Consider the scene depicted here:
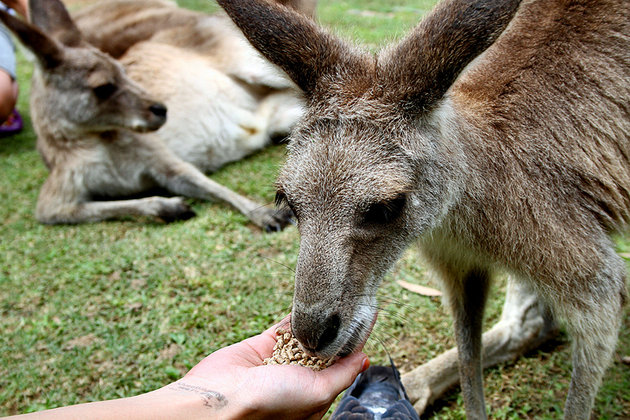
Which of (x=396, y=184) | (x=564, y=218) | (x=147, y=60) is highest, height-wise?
(x=396, y=184)

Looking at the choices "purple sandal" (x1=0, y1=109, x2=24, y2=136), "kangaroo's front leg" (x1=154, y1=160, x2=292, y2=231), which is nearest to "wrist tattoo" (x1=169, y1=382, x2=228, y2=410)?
"kangaroo's front leg" (x1=154, y1=160, x2=292, y2=231)

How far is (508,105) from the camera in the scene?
2.25 m

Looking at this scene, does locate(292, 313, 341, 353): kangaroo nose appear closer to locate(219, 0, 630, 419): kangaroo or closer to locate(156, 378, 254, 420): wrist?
locate(219, 0, 630, 419): kangaroo

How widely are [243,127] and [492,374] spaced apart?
11.1 feet

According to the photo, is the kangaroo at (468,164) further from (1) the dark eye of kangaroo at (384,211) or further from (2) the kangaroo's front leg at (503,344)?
(2) the kangaroo's front leg at (503,344)

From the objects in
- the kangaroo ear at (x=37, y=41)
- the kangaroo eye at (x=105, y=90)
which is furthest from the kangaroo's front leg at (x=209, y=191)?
the kangaroo ear at (x=37, y=41)

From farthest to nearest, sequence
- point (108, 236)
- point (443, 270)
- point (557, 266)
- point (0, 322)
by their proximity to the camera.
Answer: point (108, 236) → point (0, 322) → point (443, 270) → point (557, 266)

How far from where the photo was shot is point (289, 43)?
6.57 ft

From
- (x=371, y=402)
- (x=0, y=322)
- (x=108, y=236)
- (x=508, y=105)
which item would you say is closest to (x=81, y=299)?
(x=0, y=322)

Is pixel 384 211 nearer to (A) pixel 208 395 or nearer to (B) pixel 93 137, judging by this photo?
(A) pixel 208 395

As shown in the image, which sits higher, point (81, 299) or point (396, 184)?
point (396, 184)

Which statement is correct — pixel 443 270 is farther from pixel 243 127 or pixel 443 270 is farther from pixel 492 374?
pixel 243 127

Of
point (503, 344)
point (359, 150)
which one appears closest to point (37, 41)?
point (359, 150)

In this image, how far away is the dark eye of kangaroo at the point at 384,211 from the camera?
6.02 feet
